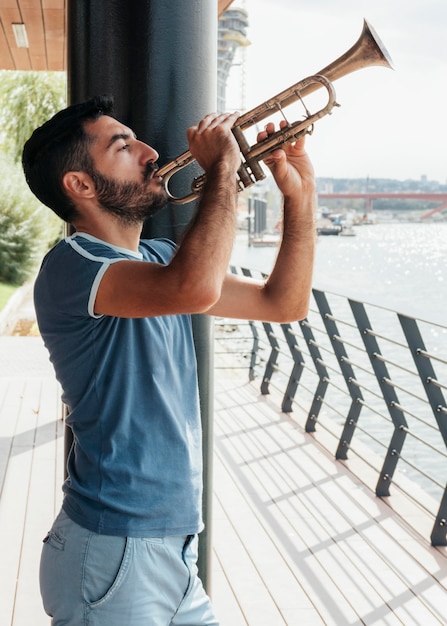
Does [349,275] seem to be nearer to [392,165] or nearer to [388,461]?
[392,165]

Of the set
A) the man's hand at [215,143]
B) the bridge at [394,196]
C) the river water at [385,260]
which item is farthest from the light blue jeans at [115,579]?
the bridge at [394,196]

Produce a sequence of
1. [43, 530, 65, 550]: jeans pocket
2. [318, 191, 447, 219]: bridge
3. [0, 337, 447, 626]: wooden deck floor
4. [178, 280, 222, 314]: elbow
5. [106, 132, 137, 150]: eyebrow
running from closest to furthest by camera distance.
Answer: [178, 280, 222, 314]: elbow
[43, 530, 65, 550]: jeans pocket
[106, 132, 137, 150]: eyebrow
[0, 337, 447, 626]: wooden deck floor
[318, 191, 447, 219]: bridge

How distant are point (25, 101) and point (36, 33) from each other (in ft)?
68.6

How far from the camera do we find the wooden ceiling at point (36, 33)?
5.03 meters

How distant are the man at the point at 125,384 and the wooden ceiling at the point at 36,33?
10.9ft

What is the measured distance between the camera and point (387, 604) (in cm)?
296

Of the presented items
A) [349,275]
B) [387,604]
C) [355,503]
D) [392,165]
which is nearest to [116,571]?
[387,604]

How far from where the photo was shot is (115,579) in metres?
1.34

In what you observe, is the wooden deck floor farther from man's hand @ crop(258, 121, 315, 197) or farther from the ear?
the ear

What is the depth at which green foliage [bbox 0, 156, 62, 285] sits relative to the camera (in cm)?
1783

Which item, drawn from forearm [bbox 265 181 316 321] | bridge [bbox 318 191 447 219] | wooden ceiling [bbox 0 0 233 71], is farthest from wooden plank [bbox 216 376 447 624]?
bridge [bbox 318 191 447 219]

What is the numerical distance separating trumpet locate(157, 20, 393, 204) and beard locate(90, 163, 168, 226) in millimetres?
125

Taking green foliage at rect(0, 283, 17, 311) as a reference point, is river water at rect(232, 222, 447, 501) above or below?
below

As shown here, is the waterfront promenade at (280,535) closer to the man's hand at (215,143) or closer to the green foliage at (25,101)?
the man's hand at (215,143)
